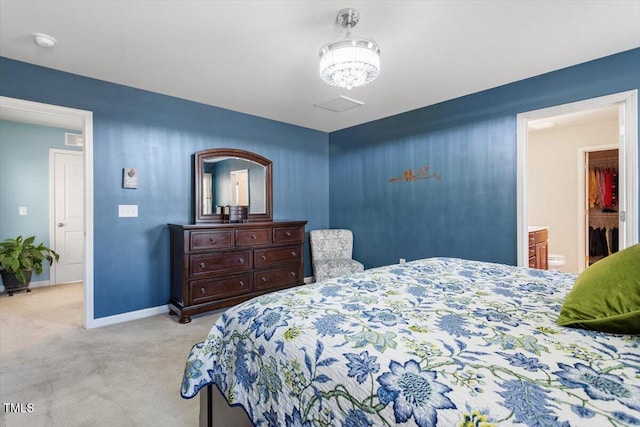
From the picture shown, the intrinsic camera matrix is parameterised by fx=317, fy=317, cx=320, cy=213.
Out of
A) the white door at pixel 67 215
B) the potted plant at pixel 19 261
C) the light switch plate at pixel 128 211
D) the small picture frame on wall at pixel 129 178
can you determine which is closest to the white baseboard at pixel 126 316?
the light switch plate at pixel 128 211

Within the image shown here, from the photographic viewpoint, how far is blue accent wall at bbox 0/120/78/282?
4402mm

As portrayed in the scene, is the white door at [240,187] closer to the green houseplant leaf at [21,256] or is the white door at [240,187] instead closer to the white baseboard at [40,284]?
the green houseplant leaf at [21,256]

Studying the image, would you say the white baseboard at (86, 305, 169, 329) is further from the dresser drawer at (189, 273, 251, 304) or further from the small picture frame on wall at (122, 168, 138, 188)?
the small picture frame on wall at (122, 168, 138, 188)

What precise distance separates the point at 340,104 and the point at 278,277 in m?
2.22

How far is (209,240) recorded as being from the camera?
335 centimetres

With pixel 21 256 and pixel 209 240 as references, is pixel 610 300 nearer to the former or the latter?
pixel 209 240

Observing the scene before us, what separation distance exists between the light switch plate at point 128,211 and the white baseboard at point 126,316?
1019 millimetres

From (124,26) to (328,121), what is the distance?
9.24ft

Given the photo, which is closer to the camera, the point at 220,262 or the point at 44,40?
the point at 44,40

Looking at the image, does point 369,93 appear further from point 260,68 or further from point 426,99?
point 260,68

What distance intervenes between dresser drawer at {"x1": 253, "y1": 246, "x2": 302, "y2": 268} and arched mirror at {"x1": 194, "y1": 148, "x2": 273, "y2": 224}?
0.55 m

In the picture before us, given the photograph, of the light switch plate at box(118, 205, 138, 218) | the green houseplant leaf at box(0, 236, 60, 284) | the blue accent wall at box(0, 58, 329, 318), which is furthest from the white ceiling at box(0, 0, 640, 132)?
the green houseplant leaf at box(0, 236, 60, 284)

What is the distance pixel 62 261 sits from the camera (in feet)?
15.9

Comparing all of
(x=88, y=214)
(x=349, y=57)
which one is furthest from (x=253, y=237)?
(x=349, y=57)
